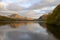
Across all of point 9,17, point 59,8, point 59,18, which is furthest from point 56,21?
point 9,17

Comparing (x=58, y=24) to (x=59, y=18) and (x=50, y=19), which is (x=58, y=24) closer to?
(x=59, y=18)

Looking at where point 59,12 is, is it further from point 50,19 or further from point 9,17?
point 9,17

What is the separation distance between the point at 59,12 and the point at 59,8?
2034mm

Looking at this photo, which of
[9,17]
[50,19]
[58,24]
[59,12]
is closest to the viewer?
[58,24]

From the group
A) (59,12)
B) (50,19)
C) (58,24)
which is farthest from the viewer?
(50,19)

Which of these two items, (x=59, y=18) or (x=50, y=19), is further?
(x=50, y=19)

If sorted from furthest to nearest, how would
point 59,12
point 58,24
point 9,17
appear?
point 9,17
point 59,12
point 58,24

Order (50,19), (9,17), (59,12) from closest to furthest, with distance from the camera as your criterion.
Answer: (59,12), (50,19), (9,17)

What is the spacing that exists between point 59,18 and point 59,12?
3.33 meters

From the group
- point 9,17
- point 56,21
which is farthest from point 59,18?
point 9,17

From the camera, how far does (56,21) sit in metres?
36.2

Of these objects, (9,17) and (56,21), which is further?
(9,17)

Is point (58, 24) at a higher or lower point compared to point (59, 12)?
lower

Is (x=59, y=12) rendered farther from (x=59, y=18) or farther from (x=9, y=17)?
(x=9, y=17)
